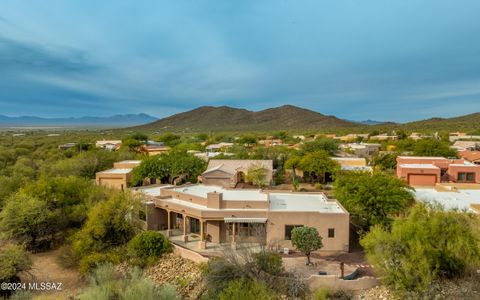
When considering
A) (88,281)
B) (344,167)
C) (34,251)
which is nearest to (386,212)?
(88,281)

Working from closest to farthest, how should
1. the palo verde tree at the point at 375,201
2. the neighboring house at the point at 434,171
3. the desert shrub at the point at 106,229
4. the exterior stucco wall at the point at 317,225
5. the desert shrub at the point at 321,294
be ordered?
the desert shrub at the point at 321,294 → the exterior stucco wall at the point at 317,225 → the desert shrub at the point at 106,229 → the palo verde tree at the point at 375,201 → the neighboring house at the point at 434,171

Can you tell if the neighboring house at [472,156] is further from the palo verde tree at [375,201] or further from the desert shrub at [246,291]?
the desert shrub at [246,291]

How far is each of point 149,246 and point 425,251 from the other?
16.3 metres

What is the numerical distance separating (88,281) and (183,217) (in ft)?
25.4

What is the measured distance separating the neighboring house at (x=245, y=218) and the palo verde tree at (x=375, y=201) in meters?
1.13

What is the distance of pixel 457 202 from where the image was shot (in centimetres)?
2611

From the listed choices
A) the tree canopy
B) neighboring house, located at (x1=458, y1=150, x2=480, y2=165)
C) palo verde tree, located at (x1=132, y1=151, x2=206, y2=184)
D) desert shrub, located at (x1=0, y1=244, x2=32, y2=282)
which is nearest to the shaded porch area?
desert shrub, located at (x1=0, y1=244, x2=32, y2=282)

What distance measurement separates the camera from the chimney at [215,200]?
23281 mm

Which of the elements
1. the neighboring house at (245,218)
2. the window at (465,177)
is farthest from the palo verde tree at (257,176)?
the window at (465,177)

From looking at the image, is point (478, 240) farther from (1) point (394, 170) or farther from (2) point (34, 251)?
(1) point (394, 170)

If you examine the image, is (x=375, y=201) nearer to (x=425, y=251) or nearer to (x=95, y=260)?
(x=425, y=251)

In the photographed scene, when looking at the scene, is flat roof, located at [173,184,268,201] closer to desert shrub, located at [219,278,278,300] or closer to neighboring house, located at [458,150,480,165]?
desert shrub, located at [219,278,278,300]

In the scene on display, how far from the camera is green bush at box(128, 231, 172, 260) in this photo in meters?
21.3

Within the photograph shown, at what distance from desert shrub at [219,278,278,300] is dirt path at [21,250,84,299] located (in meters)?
9.85
